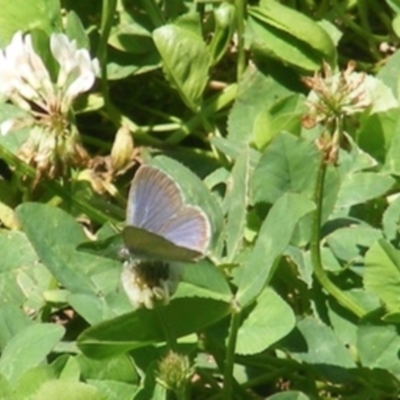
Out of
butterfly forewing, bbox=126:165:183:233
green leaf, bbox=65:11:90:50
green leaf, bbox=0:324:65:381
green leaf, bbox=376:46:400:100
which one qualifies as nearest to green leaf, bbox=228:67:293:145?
green leaf, bbox=376:46:400:100

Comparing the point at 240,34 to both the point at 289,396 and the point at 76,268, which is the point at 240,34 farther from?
the point at 289,396

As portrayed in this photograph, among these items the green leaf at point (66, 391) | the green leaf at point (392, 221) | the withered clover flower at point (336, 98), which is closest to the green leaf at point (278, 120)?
the green leaf at point (392, 221)

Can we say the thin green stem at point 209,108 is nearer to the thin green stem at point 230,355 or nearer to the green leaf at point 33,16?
the green leaf at point 33,16

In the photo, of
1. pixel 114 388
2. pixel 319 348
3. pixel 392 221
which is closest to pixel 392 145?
pixel 392 221

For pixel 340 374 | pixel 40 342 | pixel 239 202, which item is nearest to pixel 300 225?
pixel 239 202

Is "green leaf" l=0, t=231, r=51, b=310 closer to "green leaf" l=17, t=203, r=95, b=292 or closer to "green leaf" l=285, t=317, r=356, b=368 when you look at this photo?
"green leaf" l=17, t=203, r=95, b=292

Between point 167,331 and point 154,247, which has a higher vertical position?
point 154,247

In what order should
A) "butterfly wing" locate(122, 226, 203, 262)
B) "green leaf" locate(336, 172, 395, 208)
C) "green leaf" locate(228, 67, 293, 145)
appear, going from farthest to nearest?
"green leaf" locate(228, 67, 293, 145), "green leaf" locate(336, 172, 395, 208), "butterfly wing" locate(122, 226, 203, 262)
